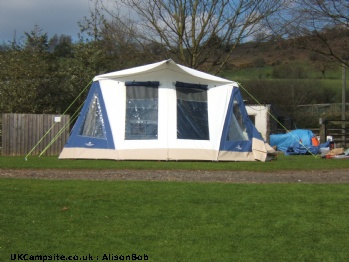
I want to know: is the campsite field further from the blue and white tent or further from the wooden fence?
the wooden fence

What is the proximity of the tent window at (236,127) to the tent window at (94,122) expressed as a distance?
378cm

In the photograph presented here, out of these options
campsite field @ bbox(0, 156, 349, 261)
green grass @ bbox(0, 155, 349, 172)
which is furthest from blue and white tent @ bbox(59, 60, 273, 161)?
campsite field @ bbox(0, 156, 349, 261)

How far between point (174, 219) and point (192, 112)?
9222 millimetres

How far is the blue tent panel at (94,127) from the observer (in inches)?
644

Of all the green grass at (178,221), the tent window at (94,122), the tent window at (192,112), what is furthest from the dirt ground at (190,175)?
the tent window at (94,122)

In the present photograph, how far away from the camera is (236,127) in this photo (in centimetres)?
1703

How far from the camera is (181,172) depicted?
13.4 meters

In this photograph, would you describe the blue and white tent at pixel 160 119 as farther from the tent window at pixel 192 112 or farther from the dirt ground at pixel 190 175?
the dirt ground at pixel 190 175

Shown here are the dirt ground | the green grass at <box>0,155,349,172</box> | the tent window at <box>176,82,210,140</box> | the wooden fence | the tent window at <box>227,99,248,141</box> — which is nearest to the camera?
the dirt ground

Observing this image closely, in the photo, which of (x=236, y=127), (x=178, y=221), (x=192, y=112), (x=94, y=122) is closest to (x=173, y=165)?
(x=192, y=112)

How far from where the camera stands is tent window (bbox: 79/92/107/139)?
54.0ft

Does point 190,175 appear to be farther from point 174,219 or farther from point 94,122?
point 174,219

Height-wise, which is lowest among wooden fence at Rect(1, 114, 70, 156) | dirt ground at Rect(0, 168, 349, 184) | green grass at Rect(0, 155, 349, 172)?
dirt ground at Rect(0, 168, 349, 184)

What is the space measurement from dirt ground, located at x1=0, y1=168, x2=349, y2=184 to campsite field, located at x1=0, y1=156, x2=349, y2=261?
1.51 feet
